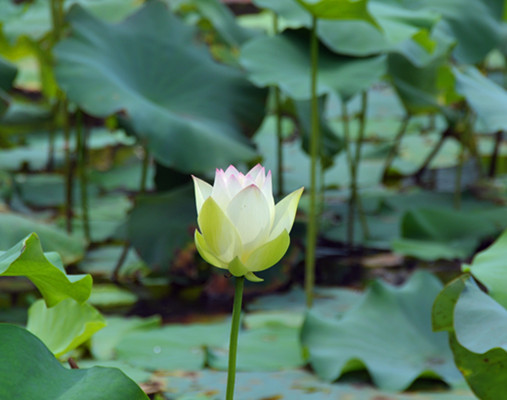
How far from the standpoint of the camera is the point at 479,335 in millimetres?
732

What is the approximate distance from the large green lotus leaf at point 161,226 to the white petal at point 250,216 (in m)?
1.25

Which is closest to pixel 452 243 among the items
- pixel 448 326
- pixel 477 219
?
pixel 477 219

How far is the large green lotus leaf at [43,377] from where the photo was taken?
590 mm

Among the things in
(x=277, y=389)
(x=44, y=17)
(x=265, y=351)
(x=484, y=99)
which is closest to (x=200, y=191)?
(x=277, y=389)

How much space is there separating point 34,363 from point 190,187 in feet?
4.43

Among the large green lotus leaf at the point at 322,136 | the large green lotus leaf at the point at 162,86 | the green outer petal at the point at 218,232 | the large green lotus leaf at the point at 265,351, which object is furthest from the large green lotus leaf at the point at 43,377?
the large green lotus leaf at the point at 322,136

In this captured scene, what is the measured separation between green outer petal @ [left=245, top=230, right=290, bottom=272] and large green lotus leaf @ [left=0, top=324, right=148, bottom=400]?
17 cm

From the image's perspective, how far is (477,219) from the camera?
2.11 meters

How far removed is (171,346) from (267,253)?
33.1 inches

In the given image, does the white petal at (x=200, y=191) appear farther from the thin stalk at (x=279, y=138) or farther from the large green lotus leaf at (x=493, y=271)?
the thin stalk at (x=279, y=138)

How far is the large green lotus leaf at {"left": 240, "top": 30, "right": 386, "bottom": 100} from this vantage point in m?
1.54

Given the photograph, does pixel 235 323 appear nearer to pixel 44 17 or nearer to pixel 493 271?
pixel 493 271

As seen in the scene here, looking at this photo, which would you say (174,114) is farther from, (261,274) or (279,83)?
(261,274)

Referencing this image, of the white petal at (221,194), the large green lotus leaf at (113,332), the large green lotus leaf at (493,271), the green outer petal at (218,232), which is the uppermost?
the white petal at (221,194)
